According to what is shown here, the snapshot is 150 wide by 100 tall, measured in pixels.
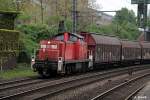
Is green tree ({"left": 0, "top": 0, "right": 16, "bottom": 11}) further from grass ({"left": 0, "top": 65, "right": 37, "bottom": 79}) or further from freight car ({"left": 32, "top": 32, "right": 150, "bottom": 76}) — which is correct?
freight car ({"left": 32, "top": 32, "right": 150, "bottom": 76})

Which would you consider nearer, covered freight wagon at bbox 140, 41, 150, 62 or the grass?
the grass

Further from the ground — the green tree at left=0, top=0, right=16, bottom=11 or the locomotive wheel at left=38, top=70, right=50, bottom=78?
the green tree at left=0, top=0, right=16, bottom=11

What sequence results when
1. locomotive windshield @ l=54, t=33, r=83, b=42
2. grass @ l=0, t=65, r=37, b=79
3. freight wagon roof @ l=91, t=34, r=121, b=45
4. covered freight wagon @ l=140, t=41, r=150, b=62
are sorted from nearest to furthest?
locomotive windshield @ l=54, t=33, r=83, b=42 → grass @ l=0, t=65, r=37, b=79 → freight wagon roof @ l=91, t=34, r=121, b=45 → covered freight wagon @ l=140, t=41, r=150, b=62

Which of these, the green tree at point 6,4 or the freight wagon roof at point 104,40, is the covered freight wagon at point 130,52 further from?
the green tree at point 6,4

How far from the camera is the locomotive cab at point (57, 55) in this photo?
29.6 m

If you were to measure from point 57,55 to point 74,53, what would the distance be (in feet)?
9.98

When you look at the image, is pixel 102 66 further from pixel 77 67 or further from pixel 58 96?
pixel 58 96

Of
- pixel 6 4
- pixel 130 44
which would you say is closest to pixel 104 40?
pixel 6 4

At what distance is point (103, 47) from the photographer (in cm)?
4178

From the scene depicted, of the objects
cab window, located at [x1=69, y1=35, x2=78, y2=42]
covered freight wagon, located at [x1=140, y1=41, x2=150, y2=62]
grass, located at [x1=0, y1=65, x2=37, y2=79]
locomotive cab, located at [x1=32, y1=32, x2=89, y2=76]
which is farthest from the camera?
covered freight wagon, located at [x1=140, y1=41, x2=150, y2=62]

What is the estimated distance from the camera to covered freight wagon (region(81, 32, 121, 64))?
3922 centimetres

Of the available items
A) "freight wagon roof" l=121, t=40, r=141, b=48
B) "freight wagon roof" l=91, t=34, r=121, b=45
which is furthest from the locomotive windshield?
"freight wagon roof" l=121, t=40, r=141, b=48

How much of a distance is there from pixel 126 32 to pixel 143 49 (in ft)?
135

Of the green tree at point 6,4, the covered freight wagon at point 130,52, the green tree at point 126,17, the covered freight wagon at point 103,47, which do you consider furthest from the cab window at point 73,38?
the green tree at point 126,17
